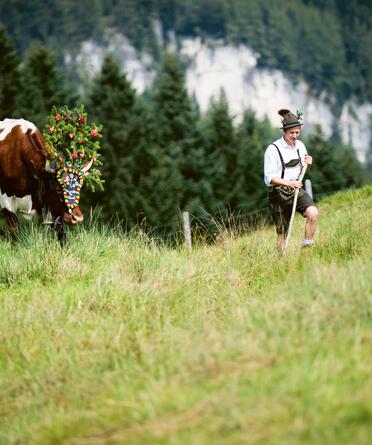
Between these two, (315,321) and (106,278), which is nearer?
(315,321)

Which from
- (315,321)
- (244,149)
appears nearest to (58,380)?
(315,321)

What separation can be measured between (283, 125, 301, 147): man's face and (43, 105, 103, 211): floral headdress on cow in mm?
2854

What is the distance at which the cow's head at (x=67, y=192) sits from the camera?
866 cm

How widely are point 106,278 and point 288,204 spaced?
2.52 metres

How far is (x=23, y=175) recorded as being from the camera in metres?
9.66

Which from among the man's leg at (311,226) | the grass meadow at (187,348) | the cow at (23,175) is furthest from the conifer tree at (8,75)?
the man's leg at (311,226)

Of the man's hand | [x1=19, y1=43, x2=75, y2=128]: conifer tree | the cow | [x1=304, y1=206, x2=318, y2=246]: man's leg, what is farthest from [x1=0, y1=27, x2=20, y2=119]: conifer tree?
[x1=304, y1=206, x2=318, y2=246]: man's leg

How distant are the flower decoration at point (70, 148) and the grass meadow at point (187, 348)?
1.66m

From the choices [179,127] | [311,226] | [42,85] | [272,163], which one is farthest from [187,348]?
[179,127]

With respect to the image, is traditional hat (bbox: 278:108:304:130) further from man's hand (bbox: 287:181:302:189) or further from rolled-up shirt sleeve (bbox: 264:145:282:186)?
man's hand (bbox: 287:181:302:189)

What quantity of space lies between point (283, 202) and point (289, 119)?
3.27 feet

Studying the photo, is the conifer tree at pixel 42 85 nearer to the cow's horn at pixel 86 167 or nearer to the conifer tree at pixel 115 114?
the conifer tree at pixel 115 114

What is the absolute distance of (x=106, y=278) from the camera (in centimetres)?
630

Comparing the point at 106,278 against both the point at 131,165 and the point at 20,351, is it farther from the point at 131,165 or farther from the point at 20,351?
the point at 131,165
